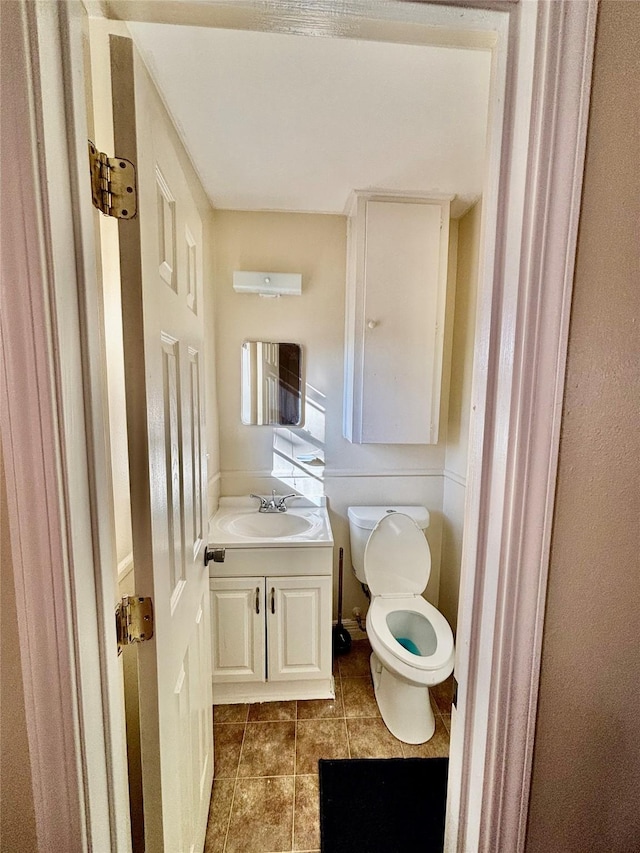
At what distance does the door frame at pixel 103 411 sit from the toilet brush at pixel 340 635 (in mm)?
1451

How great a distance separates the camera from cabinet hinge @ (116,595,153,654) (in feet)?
2.02

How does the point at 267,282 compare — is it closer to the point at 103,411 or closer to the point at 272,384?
the point at 272,384

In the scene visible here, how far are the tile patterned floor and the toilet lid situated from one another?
55 centimetres

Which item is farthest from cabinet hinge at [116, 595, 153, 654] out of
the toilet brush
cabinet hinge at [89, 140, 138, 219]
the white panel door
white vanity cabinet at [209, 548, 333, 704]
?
the toilet brush

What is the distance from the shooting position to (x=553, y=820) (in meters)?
0.57

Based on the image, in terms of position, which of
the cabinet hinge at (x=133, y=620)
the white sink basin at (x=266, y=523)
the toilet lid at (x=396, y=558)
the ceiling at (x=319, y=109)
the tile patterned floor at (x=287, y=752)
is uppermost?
the ceiling at (x=319, y=109)

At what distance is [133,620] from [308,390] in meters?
1.51

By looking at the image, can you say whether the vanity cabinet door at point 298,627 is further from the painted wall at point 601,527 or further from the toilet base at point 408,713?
the painted wall at point 601,527

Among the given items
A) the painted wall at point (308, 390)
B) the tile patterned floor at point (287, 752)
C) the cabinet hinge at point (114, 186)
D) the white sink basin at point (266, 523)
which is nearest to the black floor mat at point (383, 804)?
the tile patterned floor at point (287, 752)

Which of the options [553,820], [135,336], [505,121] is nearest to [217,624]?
[553,820]

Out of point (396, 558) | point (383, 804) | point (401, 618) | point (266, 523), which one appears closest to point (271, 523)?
point (266, 523)

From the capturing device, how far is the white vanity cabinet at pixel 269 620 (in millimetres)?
1611

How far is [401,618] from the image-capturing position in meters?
1.78

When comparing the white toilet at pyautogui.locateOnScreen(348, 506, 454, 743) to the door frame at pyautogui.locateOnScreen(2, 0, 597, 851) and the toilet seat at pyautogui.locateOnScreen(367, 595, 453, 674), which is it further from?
the door frame at pyautogui.locateOnScreen(2, 0, 597, 851)
